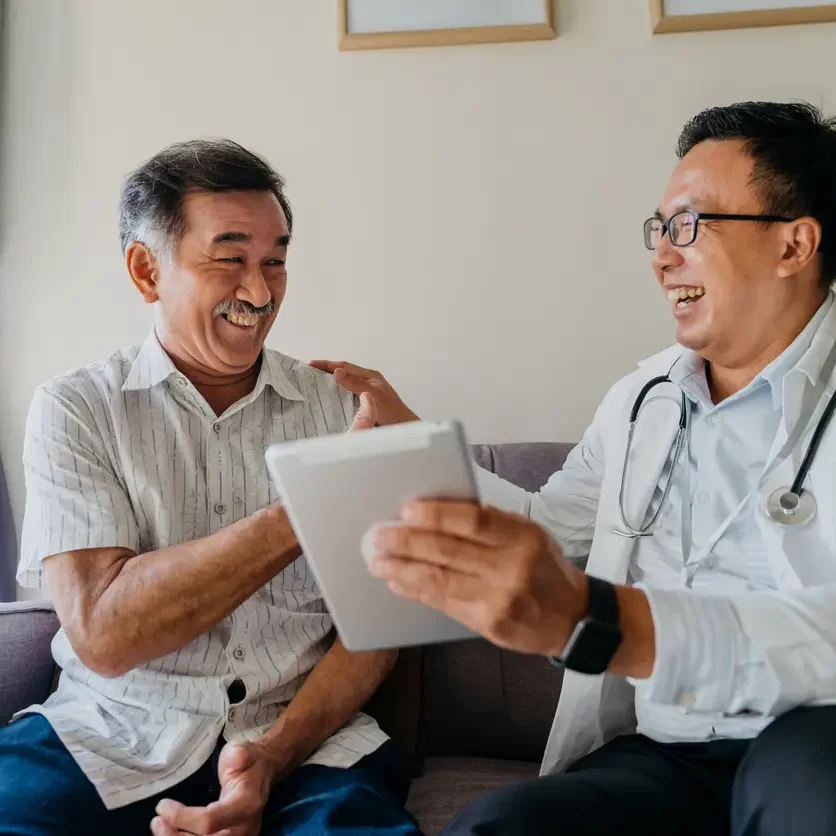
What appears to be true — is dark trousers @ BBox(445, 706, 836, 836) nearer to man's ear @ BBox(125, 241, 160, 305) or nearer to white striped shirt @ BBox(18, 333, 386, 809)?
white striped shirt @ BBox(18, 333, 386, 809)

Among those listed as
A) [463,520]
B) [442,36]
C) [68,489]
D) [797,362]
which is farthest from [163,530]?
[442,36]

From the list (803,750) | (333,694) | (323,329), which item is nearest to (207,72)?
(323,329)

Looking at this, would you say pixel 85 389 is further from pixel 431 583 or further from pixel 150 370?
pixel 431 583

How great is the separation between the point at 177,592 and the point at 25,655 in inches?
17.6

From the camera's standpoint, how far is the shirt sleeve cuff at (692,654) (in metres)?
1.02

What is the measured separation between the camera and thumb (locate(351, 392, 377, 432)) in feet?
4.74

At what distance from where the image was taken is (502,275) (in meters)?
2.03

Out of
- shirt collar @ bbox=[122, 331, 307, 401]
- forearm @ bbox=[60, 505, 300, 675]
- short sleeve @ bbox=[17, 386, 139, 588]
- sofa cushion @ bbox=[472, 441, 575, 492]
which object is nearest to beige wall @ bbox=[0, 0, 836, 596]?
sofa cushion @ bbox=[472, 441, 575, 492]

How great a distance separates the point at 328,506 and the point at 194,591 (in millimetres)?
452

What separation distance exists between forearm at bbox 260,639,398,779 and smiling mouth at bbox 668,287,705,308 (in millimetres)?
747

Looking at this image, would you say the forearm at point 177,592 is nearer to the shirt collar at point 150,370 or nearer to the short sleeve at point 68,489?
the short sleeve at point 68,489

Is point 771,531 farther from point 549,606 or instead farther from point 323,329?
point 323,329

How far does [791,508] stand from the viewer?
1.25m

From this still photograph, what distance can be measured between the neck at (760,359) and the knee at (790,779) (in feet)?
1.97
